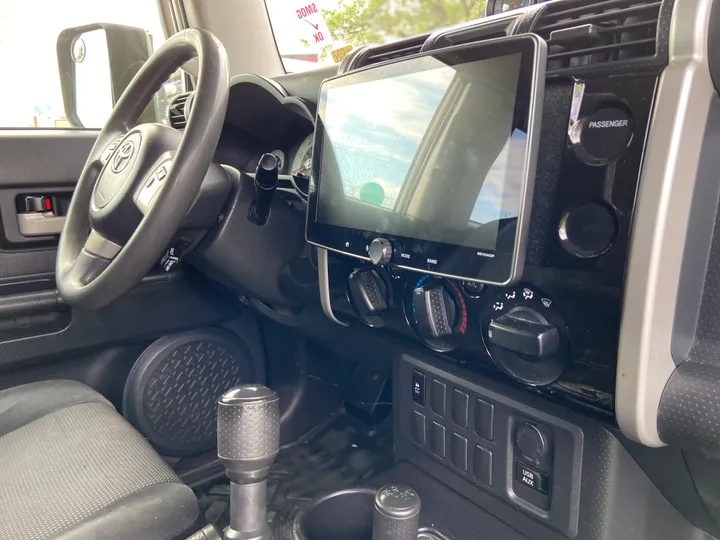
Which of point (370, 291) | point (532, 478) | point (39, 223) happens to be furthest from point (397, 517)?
point (39, 223)

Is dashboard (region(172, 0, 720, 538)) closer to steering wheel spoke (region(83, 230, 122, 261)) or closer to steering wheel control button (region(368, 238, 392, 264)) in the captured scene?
steering wheel control button (region(368, 238, 392, 264))

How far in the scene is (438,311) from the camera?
0.70m

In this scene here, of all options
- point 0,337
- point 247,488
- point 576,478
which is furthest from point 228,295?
point 576,478

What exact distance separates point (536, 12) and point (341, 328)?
0.74m

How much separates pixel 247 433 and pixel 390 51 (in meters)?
0.52

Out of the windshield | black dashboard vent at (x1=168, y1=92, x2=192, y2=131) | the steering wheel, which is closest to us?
the steering wheel

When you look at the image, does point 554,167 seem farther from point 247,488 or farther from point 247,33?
point 247,33

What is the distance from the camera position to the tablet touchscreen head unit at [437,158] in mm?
567

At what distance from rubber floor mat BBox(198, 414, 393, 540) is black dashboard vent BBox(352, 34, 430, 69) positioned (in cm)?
74

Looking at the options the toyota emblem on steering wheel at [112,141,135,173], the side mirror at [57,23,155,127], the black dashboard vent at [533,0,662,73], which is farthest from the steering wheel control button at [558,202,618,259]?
the side mirror at [57,23,155,127]

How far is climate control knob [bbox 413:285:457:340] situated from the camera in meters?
0.70

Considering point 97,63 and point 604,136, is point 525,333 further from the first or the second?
point 97,63

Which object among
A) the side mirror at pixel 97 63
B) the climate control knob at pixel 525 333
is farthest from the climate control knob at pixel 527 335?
the side mirror at pixel 97 63

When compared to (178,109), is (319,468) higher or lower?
lower
